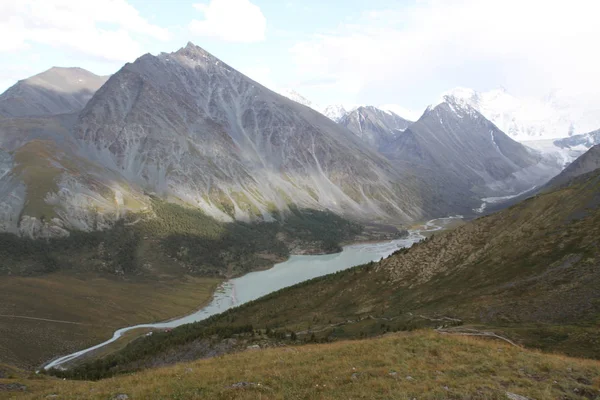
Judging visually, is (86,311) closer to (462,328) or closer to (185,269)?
(185,269)

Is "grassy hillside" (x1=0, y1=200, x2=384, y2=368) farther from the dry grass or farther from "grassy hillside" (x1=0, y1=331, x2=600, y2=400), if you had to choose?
"grassy hillside" (x1=0, y1=331, x2=600, y2=400)

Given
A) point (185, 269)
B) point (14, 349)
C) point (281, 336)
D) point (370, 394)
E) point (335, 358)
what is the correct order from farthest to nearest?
point (185, 269)
point (14, 349)
point (281, 336)
point (335, 358)
point (370, 394)

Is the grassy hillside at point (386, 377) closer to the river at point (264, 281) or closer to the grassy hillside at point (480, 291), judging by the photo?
the grassy hillside at point (480, 291)

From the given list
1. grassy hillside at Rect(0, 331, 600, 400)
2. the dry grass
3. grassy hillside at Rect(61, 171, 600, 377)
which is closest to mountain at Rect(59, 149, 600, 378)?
grassy hillside at Rect(61, 171, 600, 377)

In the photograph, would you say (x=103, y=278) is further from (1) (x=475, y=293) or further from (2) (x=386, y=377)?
(2) (x=386, y=377)

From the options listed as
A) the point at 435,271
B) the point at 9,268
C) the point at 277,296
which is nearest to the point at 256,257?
the point at 9,268
